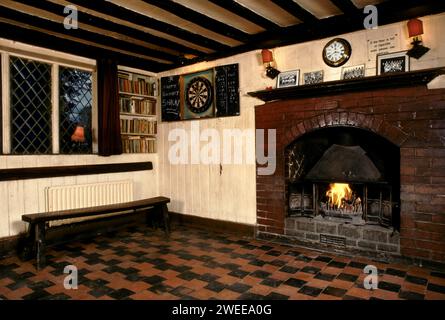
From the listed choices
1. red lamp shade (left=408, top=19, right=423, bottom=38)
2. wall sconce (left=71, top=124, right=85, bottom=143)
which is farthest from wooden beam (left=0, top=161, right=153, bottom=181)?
red lamp shade (left=408, top=19, right=423, bottom=38)

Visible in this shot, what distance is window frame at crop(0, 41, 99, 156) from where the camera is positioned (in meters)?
4.06

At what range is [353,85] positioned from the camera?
12.0ft

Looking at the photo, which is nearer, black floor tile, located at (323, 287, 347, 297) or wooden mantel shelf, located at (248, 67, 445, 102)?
black floor tile, located at (323, 287, 347, 297)

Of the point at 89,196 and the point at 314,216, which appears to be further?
the point at 89,196

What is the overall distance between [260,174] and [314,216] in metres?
0.96

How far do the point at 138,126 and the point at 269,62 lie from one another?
2651 mm

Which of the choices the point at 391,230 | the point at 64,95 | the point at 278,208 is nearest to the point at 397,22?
the point at 391,230

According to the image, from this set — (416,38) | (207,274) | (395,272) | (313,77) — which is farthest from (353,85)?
(207,274)

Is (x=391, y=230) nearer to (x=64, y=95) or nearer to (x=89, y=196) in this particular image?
(x=89, y=196)

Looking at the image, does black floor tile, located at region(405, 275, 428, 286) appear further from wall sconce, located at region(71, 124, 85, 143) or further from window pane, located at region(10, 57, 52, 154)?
window pane, located at region(10, 57, 52, 154)

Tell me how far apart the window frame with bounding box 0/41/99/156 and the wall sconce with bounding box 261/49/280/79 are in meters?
2.70

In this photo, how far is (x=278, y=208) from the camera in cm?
442

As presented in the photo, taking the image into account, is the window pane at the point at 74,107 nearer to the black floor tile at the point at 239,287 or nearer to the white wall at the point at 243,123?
the white wall at the point at 243,123

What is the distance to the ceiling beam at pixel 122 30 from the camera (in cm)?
338
